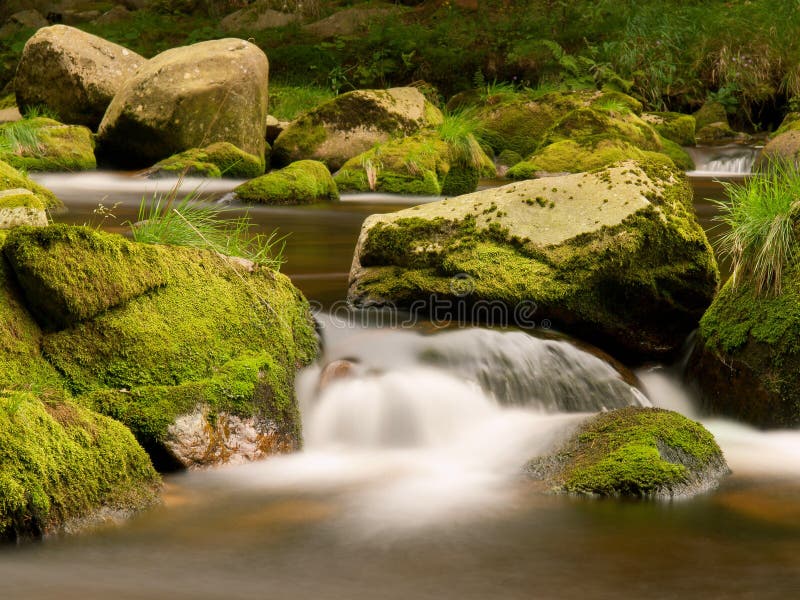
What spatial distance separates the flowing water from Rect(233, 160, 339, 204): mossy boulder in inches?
180

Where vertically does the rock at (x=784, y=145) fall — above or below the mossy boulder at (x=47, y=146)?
below

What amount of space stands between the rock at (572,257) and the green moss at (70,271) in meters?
Result: 1.85

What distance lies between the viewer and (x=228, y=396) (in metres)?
4.20

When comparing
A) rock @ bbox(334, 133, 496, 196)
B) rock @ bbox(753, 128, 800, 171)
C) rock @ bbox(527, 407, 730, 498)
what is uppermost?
rock @ bbox(527, 407, 730, 498)

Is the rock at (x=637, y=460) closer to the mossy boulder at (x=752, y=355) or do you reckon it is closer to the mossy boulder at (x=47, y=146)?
the mossy boulder at (x=752, y=355)

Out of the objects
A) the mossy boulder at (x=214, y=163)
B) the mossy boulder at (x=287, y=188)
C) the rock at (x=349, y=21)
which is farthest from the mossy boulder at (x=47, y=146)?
Result: the rock at (x=349, y=21)

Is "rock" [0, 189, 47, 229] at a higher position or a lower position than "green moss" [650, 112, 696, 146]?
higher

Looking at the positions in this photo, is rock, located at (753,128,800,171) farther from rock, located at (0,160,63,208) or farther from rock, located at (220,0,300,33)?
rock, located at (220,0,300,33)

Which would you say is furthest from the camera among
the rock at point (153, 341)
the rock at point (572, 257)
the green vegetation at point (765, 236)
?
the rock at point (572, 257)

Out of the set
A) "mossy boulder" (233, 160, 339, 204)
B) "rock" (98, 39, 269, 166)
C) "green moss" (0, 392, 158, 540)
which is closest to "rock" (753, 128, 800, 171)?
"mossy boulder" (233, 160, 339, 204)

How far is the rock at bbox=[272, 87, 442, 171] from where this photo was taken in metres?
13.0

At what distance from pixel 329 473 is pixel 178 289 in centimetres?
112

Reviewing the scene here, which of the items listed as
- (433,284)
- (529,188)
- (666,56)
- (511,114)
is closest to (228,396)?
(433,284)

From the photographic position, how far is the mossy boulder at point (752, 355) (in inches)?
196
